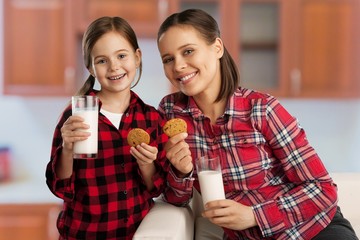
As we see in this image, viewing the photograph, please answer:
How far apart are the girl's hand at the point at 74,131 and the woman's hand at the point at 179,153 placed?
0.25 meters

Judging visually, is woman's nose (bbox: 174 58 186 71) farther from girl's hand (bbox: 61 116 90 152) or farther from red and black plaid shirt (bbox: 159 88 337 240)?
girl's hand (bbox: 61 116 90 152)

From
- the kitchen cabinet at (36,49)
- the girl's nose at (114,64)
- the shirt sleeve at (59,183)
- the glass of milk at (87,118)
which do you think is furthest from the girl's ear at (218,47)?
the kitchen cabinet at (36,49)

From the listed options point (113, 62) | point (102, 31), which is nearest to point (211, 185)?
point (113, 62)

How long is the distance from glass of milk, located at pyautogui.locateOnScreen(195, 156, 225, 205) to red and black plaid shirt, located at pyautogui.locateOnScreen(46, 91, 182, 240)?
15 centimetres

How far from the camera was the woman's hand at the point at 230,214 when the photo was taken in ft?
5.90

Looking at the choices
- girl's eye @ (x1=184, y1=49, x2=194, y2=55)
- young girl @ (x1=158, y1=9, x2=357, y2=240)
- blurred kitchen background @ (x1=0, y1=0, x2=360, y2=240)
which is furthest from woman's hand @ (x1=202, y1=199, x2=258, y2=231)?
blurred kitchen background @ (x1=0, y1=0, x2=360, y2=240)

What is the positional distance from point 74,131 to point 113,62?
10.9 inches

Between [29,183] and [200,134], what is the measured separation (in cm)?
197

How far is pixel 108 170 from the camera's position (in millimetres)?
1908

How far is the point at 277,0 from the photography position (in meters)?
3.50

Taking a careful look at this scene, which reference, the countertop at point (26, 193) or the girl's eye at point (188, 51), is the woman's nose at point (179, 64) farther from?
the countertop at point (26, 193)

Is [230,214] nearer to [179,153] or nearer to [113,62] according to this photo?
[179,153]

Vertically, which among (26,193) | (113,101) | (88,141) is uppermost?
(113,101)

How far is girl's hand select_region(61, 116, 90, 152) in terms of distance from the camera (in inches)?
67.4
